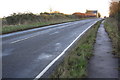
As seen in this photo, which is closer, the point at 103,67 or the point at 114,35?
the point at 103,67

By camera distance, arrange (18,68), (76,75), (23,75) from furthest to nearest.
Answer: (18,68) < (23,75) < (76,75)

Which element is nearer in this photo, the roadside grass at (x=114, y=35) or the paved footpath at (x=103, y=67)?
the paved footpath at (x=103, y=67)

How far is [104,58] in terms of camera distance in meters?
7.12

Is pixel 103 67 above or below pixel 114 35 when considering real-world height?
below

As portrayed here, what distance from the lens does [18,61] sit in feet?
22.3

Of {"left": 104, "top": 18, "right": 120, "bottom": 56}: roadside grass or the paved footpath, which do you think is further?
{"left": 104, "top": 18, "right": 120, "bottom": 56}: roadside grass

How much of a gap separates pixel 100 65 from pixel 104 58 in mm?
1106

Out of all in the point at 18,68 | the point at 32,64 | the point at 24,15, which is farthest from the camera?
the point at 24,15

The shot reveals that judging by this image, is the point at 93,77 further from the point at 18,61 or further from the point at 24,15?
the point at 24,15

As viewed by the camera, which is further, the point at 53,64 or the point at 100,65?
the point at 53,64

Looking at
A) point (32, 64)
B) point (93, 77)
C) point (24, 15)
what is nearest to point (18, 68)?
point (32, 64)

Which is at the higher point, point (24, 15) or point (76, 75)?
point (24, 15)

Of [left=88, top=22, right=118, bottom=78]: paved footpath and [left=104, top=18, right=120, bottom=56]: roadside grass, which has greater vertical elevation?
[left=104, top=18, right=120, bottom=56]: roadside grass

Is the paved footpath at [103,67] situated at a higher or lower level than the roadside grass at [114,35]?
lower
